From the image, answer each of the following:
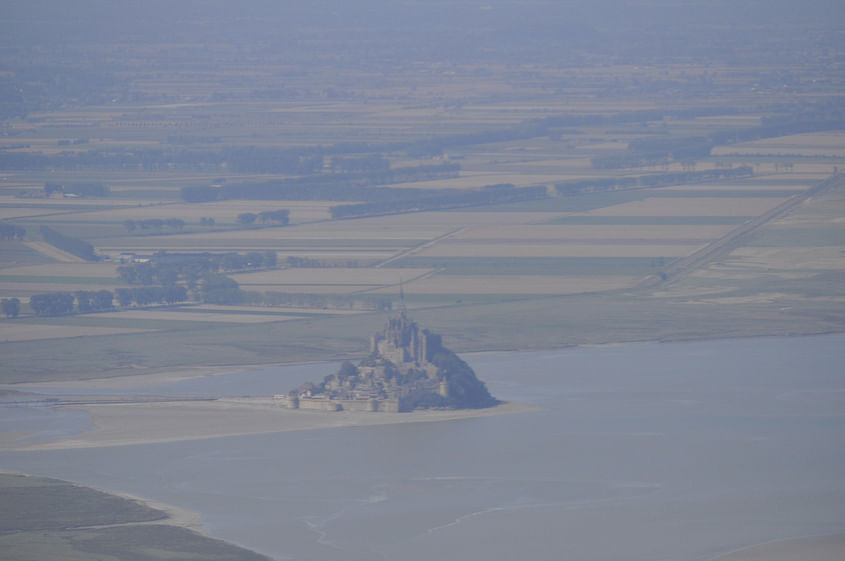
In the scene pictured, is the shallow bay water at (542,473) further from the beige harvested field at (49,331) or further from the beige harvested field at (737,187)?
the beige harvested field at (737,187)

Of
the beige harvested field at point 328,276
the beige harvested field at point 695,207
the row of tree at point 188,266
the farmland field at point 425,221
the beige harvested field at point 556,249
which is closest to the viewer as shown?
the farmland field at point 425,221

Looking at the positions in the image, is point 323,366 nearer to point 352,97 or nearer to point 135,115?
point 135,115

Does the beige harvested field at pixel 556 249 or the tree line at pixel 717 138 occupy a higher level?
the tree line at pixel 717 138

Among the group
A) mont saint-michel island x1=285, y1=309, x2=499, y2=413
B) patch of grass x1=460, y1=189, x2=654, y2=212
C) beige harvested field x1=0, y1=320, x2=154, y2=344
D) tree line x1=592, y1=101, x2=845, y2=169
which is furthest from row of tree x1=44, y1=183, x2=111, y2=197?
mont saint-michel island x1=285, y1=309, x2=499, y2=413

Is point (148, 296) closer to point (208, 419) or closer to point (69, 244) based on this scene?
point (69, 244)

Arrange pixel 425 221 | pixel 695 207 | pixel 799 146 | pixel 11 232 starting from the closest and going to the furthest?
pixel 11 232, pixel 425 221, pixel 695 207, pixel 799 146

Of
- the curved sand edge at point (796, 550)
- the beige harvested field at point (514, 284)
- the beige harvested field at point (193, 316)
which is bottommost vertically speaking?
the curved sand edge at point (796, 550)

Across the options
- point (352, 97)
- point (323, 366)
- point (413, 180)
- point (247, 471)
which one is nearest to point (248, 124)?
point (352, 97)

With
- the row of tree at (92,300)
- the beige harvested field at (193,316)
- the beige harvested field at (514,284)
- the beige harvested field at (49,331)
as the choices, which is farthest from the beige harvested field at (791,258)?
the beige harvested field at (49,331)

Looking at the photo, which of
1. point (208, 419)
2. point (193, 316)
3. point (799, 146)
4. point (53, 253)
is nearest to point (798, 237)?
point (193, 316)
